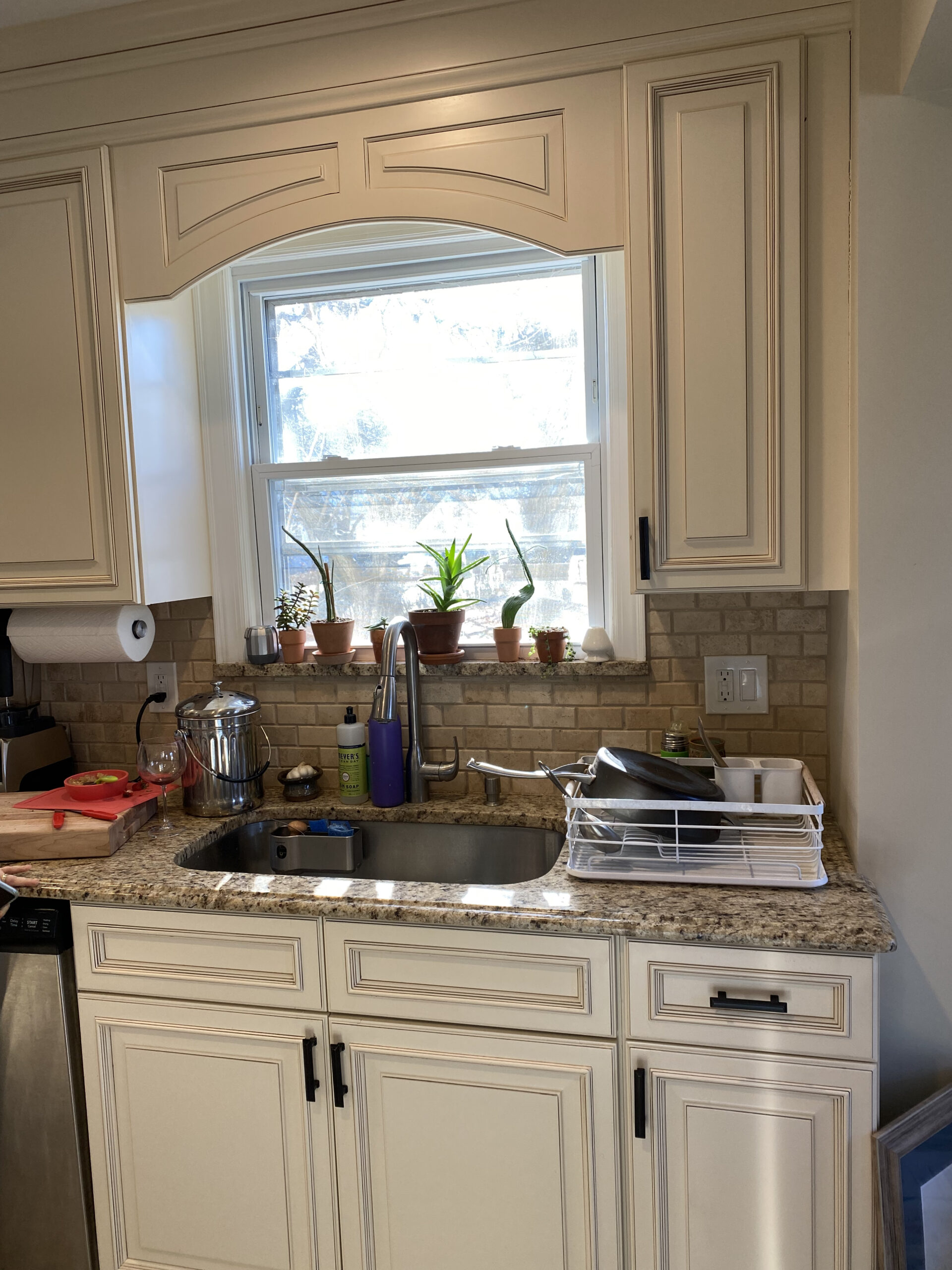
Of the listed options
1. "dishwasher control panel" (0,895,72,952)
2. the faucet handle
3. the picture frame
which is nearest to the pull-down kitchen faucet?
the faucet handle

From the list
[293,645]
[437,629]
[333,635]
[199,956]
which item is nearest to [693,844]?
[437,629]

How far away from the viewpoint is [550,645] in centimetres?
221

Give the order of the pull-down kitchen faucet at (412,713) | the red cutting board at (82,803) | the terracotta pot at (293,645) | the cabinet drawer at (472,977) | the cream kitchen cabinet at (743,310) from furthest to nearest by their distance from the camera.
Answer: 1. the terracotta pot at (293,645)
2. the pull-down kitchen faucet at (412,713)
3. the red cutting board at (82,803)
4. the cream kitchen cabinet at (743,310)
5. the cabinet drawer at (472,977)

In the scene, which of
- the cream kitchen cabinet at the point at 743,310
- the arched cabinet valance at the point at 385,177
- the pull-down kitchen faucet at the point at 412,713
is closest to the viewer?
the cream kitchen cabinet at the point at 743,310

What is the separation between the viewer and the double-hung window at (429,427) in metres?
2.29

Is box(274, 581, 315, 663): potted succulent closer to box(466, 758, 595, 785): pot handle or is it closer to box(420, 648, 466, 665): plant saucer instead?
box(420, 648, 466, 665): plant saucer

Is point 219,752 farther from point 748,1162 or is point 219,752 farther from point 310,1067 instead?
point 748,1162

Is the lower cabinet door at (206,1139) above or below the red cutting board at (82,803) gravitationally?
below

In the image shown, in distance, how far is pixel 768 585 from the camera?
1796 millimetres

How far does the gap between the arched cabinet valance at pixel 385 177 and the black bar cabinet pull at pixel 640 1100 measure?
4.89 ft

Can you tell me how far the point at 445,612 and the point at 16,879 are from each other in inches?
42.2

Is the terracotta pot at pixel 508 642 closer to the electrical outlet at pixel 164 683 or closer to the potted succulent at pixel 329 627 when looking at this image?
the potted succulent at pixel 329 627

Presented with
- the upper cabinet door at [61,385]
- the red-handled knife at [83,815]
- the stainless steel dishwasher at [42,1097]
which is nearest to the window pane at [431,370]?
the upper cabinet door at [61,385]

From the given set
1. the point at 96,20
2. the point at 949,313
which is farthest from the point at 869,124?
the point at 96,20
